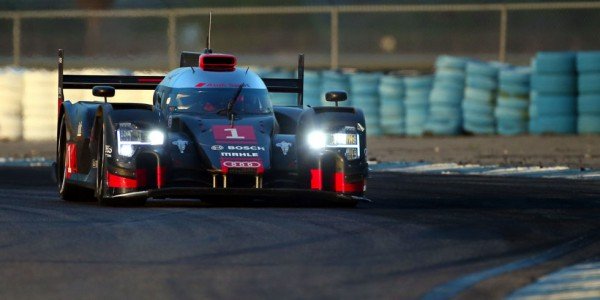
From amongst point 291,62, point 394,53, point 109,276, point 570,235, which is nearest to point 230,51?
point 291,62

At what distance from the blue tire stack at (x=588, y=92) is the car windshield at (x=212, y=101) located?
10627mm

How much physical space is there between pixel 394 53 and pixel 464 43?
5.30 ft

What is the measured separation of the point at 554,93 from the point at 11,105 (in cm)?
977

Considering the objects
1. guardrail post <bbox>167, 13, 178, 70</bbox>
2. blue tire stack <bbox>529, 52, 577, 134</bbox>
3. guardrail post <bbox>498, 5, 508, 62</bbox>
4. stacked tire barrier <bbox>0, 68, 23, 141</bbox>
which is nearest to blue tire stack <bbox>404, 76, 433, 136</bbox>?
blue tire stack <bbox>529, 52, 577, 134</bbox>

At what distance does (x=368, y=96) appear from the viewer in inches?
1073

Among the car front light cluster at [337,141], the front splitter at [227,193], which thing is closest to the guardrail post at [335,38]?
the car front light cluster at [337,141]

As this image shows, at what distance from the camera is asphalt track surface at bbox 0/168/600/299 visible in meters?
8.80

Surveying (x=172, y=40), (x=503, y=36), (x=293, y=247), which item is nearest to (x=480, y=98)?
(x=503, y=36)

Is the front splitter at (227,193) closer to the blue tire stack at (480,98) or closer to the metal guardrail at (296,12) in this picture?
the blue tire stack at (480,98)

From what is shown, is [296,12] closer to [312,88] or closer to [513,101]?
[312,88]

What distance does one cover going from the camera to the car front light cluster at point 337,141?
14.9m

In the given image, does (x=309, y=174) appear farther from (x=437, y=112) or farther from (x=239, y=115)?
(x=437, y=112)

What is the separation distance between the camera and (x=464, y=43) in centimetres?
3025

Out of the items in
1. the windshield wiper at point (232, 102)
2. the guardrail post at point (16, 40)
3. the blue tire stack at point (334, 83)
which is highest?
the guardrail post at point (16, 40)
